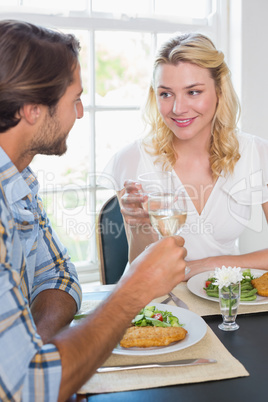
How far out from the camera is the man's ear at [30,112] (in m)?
1.21

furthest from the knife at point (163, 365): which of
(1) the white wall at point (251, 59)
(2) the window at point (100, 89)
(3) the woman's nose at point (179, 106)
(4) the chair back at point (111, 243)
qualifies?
(1) the white wall at point (251, 59)

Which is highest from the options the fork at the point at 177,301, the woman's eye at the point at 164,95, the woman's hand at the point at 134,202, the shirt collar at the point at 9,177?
the woman's eye at the point at 164,95

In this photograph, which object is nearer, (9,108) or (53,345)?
(53,345)

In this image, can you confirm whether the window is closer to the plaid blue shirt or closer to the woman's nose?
the woman's nose

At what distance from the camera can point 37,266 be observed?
5.32 ft

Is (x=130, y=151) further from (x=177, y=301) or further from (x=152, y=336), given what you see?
(x=152, y=336)

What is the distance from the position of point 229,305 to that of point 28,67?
791 mm

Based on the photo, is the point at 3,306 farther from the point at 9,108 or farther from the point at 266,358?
the point at 266,358

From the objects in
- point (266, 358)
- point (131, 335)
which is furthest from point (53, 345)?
point (266, 358)

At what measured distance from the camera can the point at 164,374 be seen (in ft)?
3.59

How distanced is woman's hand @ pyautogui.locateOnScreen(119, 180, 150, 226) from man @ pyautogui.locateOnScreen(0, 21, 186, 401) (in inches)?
9.5

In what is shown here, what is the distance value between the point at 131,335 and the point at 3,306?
0.40m

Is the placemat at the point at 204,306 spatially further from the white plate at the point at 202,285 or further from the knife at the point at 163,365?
the knife at the point at 163,365

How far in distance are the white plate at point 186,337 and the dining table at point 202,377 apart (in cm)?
2
